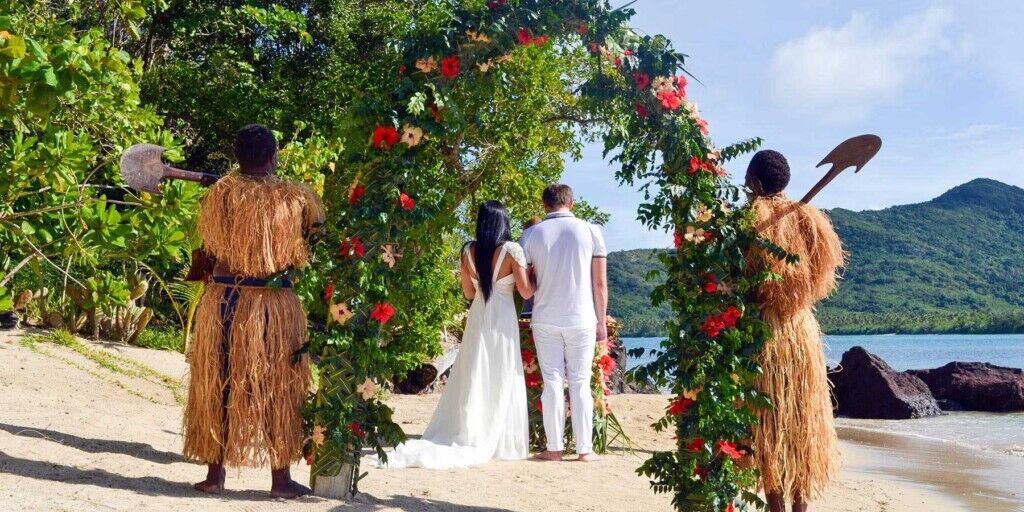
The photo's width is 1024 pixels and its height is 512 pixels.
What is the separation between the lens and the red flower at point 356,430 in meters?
5.19

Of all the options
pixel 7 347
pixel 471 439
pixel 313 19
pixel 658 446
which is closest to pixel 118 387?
pixel 7 347

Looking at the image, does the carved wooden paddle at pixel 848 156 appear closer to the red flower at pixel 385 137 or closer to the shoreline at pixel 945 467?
the red flower at pixel 385 137

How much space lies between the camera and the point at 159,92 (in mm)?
14305

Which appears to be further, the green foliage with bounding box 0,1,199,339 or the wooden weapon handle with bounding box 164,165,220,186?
the wooden weapon handle with bounding box 164,165,220,186

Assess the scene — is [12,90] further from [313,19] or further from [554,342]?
[313,19]

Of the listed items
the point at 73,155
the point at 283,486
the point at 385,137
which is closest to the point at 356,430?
the point at 283,486

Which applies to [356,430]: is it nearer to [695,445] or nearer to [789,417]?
[695,445]

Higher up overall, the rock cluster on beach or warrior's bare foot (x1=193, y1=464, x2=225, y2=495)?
the rock cluster on beach

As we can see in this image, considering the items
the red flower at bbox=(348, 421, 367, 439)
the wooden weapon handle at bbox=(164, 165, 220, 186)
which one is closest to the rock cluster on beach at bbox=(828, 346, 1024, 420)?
the red flower at bbox=(348, 421, 367, 439)

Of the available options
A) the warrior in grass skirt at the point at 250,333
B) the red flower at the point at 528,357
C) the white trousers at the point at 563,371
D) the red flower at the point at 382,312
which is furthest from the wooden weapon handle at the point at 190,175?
the red flower at the point at 528,357

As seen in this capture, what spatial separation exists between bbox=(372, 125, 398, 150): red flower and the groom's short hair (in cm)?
213

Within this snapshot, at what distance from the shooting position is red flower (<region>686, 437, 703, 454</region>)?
16.7 ft

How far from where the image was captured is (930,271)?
74.9 m

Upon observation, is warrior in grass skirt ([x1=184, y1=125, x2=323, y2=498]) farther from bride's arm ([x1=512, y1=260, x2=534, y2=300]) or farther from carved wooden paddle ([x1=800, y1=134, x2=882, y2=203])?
carved wooden paddle ([x1=800, y1=134, x2=882, y2=203])
